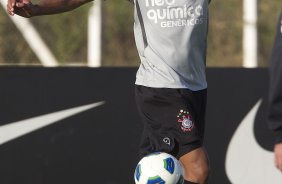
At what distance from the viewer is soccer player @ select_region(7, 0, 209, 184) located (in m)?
5.08

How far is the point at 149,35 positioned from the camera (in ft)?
16.8

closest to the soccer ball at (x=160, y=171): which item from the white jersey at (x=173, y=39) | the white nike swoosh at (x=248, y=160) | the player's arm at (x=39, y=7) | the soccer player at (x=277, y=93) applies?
the white jersey at (x=173, y=39)

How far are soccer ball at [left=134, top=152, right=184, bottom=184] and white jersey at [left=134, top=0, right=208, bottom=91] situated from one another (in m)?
0.50

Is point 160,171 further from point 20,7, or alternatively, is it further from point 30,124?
point 30,124

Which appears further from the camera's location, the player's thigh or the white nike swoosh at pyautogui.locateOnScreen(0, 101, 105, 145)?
the white nike swoosh at pyautogui.locateOnScreen(0, 101, 105, 145)

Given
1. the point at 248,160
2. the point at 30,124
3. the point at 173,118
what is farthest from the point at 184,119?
the point at 248,160

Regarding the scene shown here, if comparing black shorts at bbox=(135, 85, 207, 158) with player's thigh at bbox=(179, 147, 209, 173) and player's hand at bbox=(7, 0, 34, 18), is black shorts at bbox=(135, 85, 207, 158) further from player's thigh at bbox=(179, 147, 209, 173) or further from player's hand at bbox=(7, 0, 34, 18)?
player's hand at bbox=(7, 0, 34, 18)

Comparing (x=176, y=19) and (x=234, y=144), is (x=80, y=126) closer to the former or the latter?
(x=234, y=144)

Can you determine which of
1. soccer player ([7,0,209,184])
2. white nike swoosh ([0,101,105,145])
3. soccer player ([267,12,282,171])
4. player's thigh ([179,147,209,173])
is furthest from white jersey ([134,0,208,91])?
soccer player ([267,12,282,171])

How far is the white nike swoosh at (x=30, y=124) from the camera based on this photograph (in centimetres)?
622

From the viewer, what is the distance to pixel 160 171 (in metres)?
4.79

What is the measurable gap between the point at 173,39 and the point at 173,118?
497 mm

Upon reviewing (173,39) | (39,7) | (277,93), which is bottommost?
(173,39)

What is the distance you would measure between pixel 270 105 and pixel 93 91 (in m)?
3.42
